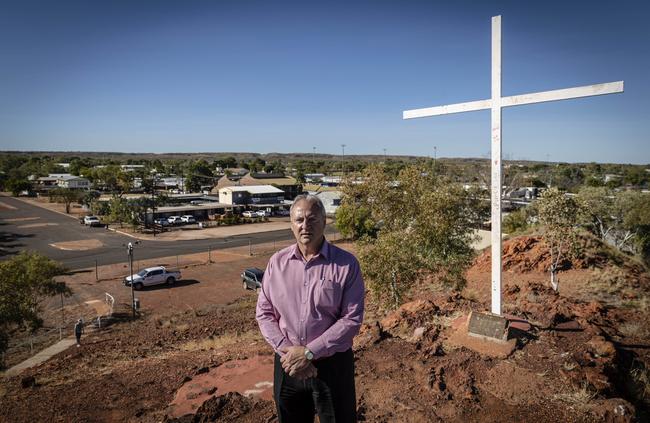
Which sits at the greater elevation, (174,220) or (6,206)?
(6,206)

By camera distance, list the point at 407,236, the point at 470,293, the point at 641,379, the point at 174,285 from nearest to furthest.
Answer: the point at 641,379 → the point at 407,236 → the point at 470,293 → the point at 174,285

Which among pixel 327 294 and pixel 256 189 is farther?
pixel 256 189

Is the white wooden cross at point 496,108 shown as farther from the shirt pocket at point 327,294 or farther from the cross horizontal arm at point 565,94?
the shirt pocket at point 327,294

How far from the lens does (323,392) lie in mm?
2939

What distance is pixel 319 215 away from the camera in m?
3.00

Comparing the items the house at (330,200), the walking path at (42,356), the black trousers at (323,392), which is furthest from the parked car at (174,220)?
the black trousers at (323,392)

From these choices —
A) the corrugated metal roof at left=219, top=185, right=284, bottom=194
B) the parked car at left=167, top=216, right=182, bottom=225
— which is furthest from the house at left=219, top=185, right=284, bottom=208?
the parked car at left=167, top=216, right=182, bottom=225

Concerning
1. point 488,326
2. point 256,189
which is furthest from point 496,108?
point 256,189

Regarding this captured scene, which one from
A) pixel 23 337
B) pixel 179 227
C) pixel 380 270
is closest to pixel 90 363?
pixel 23 337

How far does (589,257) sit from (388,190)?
7.64 m

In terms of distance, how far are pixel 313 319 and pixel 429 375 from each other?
4.10 m

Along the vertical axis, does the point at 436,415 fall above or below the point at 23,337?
above

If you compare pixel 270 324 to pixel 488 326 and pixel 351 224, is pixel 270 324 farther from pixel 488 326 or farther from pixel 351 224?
pixel 351 224

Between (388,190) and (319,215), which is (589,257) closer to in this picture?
(388,190)
